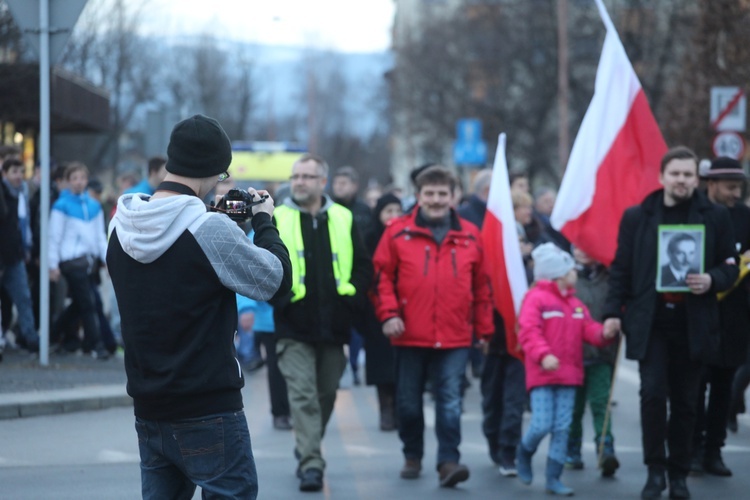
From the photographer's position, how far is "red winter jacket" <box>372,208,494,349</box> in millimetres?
8594

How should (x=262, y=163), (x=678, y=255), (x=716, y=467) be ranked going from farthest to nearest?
(x=262, y=163)
(x=716, y=467)
(x=678, y=255)

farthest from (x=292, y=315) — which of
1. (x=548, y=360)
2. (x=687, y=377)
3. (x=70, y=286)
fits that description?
(x=70, y=286)

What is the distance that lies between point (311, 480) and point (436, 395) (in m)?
1.04

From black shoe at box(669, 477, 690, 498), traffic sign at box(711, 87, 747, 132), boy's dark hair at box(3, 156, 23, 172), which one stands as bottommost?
black shoe at box(669, 477, 690, 498)

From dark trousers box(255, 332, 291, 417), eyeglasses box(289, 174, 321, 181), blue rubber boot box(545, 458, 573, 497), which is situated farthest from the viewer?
dark trousers box(255, 332, 291, 417)

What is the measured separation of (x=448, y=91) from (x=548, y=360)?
43.8 metres

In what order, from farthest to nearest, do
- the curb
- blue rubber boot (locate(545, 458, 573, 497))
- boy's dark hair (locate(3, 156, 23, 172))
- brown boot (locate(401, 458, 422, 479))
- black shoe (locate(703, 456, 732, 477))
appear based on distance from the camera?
boy's dark hair (locate(3, 156, 23, 172)) < the curb < black shoe (locate(703, 456, 732, 477)) < brown boot (locate(401, 458, 422, 479)) < blue rubber boot (locate(545, 458, 573, 497))

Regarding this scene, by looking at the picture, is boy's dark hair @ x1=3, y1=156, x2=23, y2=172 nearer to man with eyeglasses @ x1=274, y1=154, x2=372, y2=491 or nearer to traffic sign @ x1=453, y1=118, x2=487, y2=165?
man with eyeglasses @ x1=274, y1=154, x2=372, y2=491

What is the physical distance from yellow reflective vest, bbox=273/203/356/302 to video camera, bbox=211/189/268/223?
133 inches

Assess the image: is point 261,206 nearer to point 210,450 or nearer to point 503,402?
point 210,450

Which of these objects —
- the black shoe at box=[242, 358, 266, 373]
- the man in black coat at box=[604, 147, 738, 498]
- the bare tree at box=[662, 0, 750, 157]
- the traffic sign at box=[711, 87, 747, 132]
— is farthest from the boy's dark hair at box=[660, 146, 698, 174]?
the bare tree at box=[662, 0, 750, 157]

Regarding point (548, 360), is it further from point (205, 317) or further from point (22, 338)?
point (22, 338)

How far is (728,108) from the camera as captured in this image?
1769 centimetres

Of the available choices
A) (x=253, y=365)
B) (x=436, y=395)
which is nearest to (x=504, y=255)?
(x=436, y=395)
